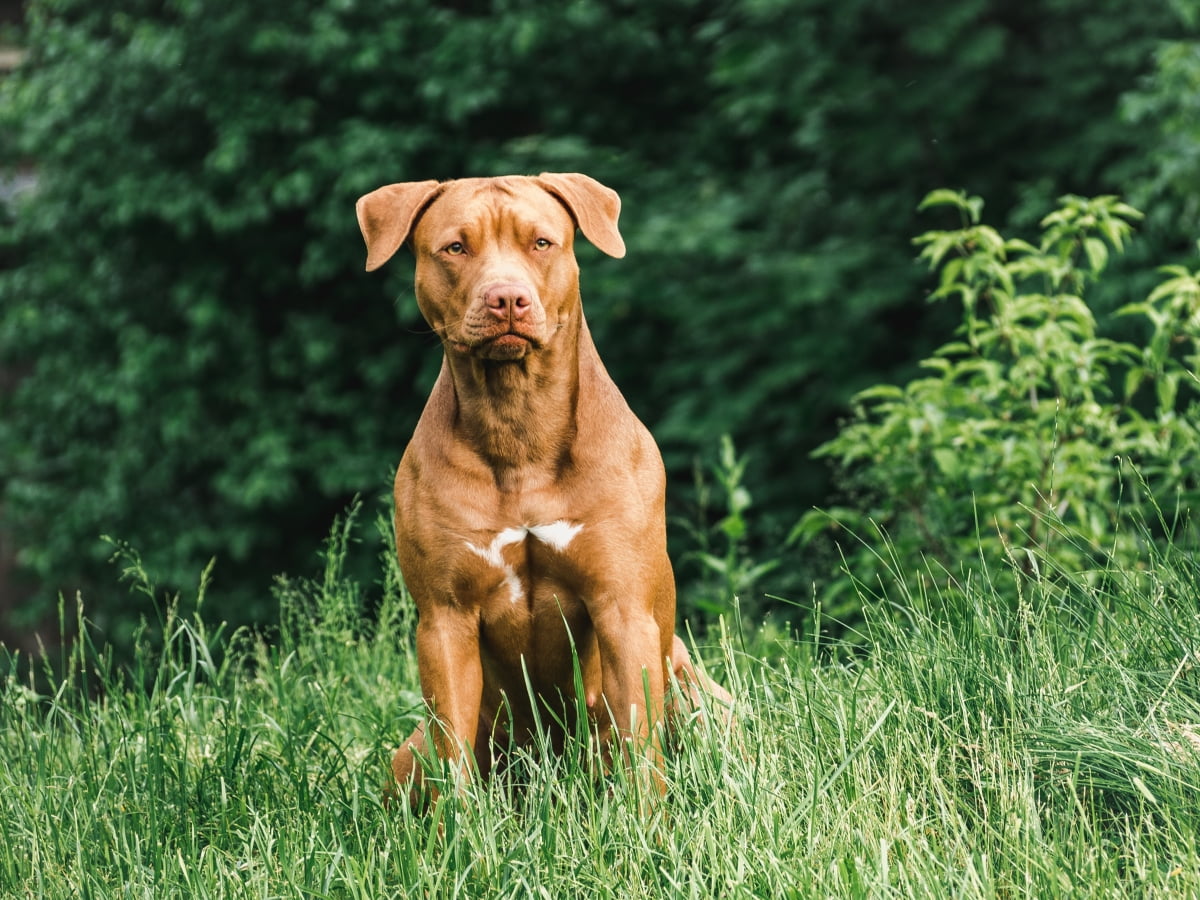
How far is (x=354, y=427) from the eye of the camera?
31.2 feet

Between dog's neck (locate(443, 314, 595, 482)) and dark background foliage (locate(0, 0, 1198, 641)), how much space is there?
136 inches

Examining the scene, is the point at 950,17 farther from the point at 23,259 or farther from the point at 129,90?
the point at 23,259

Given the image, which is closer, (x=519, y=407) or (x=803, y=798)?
(x=803, y=798)

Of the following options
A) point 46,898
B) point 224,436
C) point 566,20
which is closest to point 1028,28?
point 566,20

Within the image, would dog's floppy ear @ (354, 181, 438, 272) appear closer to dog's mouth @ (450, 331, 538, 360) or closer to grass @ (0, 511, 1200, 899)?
dog's mouth @ (450, 331, 538, 360)

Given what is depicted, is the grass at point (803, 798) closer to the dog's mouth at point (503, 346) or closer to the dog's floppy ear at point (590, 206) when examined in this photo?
the dog's mouth at point (503, 346)

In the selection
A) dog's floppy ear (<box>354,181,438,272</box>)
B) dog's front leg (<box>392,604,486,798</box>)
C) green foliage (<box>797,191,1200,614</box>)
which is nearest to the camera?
dog's front leg (<box>392,604,486,798</box>)

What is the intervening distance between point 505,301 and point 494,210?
27 cm

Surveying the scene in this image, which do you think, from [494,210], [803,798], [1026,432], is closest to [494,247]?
[494,210]

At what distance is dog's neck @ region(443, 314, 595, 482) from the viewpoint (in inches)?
119

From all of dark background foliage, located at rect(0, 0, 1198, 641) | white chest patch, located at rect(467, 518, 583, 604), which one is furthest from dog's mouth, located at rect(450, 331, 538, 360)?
dark background foliage, located at rect(0, 0, 1198, 641)

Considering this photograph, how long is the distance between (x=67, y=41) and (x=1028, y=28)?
6805 mm

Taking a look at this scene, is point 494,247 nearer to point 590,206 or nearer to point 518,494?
point 590,206

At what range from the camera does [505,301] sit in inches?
113
